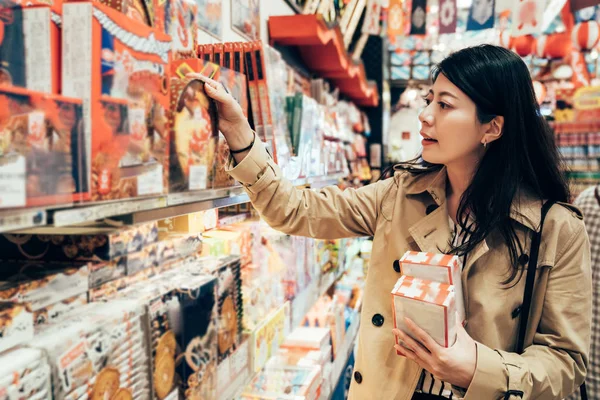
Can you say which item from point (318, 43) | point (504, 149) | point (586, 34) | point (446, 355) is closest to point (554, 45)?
point (586, 34)

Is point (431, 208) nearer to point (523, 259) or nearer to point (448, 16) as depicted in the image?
point (523, 259)

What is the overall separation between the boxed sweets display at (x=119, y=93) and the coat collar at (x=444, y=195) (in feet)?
2.94

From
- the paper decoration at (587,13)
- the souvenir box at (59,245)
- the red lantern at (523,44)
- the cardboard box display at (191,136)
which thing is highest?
the paper decoration at (587,13)

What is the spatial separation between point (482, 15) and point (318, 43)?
6.34 ft

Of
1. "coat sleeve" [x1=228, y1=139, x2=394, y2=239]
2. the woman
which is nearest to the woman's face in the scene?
the woman

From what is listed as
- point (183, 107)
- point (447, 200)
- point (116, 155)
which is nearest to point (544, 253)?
point (447, 200)

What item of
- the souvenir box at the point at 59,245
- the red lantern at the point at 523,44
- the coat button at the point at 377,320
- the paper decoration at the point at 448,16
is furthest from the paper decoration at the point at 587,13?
the souvenir box at the point at 59,245

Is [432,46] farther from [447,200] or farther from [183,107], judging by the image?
[183,107]

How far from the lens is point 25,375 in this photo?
74 cm

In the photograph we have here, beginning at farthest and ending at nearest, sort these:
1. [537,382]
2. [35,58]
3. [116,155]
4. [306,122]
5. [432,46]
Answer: [432,46] < [306,122] < [537,382] < [116,155] < [35,58]

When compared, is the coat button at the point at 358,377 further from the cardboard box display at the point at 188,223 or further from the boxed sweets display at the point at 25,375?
the boxed sweets display at the point at 25,375

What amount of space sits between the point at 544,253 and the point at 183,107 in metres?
1.05

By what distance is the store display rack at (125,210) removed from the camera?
2.04 ft

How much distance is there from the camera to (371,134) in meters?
6.79
